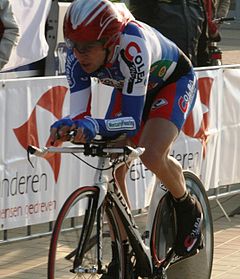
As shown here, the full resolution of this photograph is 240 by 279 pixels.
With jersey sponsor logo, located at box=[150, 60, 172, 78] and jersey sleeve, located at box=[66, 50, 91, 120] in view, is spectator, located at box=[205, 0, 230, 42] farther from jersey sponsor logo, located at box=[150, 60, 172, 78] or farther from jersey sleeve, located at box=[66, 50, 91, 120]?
jersey sleeve, located at box=[66, 50, 91, 120]

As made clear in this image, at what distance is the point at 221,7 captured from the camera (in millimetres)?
12398

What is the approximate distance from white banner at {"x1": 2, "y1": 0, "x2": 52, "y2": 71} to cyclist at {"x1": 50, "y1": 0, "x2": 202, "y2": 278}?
3.73 m

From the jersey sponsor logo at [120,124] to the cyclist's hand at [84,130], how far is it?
11cm

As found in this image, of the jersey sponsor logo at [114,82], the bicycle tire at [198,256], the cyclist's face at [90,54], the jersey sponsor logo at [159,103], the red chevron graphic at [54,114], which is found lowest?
the bicycle tire at [198,256]

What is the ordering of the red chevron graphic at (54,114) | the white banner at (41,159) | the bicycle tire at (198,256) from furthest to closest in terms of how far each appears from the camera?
the red chevron graphic at (54,114) → the white banner at (41,159) → the bicycle tire at (198,256)

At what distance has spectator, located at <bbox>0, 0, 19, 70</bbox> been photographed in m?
8.27

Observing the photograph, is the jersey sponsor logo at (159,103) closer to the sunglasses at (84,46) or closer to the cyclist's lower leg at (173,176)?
the cyclist's lower leg at (173,176)

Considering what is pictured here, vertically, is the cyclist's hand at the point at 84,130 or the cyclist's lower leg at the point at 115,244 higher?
the cyclist's hand at the point at 84,130

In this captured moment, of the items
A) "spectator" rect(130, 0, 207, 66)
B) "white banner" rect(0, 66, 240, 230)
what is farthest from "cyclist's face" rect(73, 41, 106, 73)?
"spectator" rect(130, 0, 207, 66)

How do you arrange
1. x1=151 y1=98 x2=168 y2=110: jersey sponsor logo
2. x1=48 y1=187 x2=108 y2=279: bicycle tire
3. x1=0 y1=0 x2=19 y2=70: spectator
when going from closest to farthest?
x1=48 y1=187 x2=108 y2=279: bicycle tire
x1=151 y1=98 x2=168 y2=110: jersey sponsor logo
x1=0 y1=0 x2=19 y2=70: spectator

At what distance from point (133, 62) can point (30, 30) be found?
4505mm

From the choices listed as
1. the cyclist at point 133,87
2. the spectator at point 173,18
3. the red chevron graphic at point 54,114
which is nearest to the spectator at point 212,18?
the spectator at point 173,18

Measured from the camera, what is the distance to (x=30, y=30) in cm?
923

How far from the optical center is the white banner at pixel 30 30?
29.7 ft
